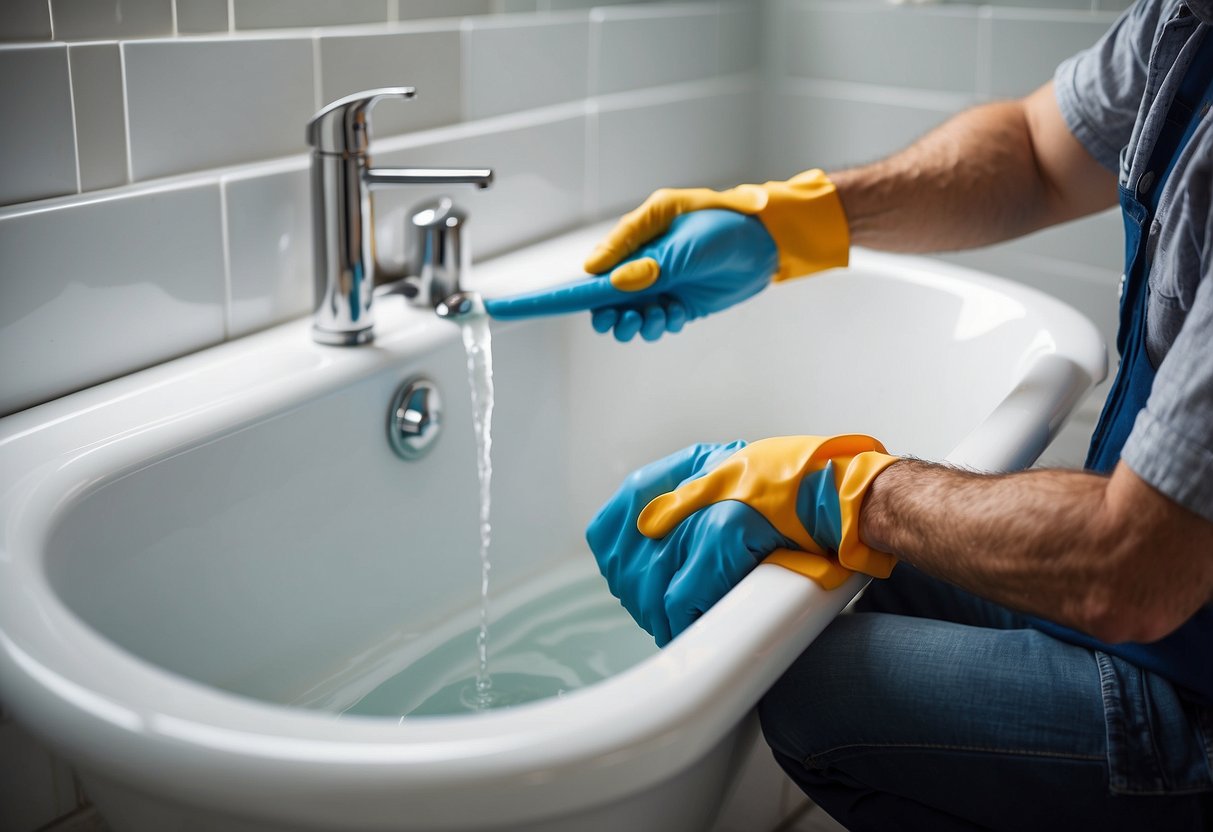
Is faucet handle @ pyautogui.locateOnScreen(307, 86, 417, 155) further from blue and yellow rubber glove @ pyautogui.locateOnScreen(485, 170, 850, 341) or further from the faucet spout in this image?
blue and yellow rubber glove @ pyautogui.locateOnScreen(485, 170, 850, 341)

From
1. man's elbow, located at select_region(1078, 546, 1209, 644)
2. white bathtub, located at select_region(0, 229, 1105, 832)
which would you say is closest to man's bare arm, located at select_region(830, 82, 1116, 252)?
white bathtub, located at select_region(0, 229, 1105, 832)

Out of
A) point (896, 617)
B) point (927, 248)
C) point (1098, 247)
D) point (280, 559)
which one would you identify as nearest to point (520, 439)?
point (280, 559)

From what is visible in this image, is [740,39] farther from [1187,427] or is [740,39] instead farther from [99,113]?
[1187,427]

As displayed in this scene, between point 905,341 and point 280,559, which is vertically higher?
point 905,341

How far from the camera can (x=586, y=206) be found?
169 cm

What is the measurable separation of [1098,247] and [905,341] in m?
0.48

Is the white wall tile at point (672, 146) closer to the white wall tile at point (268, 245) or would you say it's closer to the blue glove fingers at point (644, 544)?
the white wall tile at point (268, 245)

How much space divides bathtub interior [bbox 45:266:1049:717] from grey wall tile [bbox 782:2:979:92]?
0.49m

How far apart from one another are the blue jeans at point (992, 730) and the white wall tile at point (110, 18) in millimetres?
778

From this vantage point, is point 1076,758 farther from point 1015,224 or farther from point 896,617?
point 1015,224

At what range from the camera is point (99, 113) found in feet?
3.43

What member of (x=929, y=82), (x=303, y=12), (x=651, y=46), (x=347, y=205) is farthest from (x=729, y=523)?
(x=929, y=82)

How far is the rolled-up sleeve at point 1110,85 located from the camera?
3.65 ft

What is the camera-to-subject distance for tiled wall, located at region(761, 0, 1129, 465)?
67.5 inches
